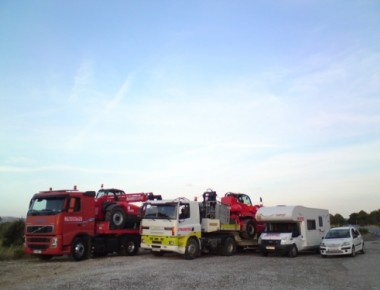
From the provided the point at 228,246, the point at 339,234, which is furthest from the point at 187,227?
the point at 339,234

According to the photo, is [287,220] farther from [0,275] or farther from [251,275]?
[0,275]

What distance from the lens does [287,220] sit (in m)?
21.6

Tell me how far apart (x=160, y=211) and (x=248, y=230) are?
6.63 m

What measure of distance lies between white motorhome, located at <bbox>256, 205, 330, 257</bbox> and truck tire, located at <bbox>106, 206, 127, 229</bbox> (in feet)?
24.1

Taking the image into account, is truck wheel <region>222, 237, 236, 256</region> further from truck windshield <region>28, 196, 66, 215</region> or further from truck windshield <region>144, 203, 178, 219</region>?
truck windshield <region>28, 196, 66, 215</region>

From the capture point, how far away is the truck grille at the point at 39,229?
1745 centimetres

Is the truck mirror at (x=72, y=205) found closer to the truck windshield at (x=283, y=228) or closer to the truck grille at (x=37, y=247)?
the truck grille at (x=37, y=247)

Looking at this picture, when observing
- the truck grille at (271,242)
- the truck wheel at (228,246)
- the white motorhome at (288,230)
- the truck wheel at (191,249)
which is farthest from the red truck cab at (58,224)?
the white motorhome at (288,230)

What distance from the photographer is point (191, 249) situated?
19422 mm

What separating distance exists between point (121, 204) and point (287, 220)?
28.8 feet

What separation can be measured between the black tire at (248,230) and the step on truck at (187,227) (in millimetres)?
1053

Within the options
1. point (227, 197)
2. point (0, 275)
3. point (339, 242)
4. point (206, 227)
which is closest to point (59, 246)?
point (0, 275)

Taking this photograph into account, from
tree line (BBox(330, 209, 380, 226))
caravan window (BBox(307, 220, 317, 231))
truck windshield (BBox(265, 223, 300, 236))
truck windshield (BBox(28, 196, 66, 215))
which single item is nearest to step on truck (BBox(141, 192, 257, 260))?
truck windshield (BBox(265, 223, 300, 236))

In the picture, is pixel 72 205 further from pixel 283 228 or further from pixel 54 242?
pixel 283 228
